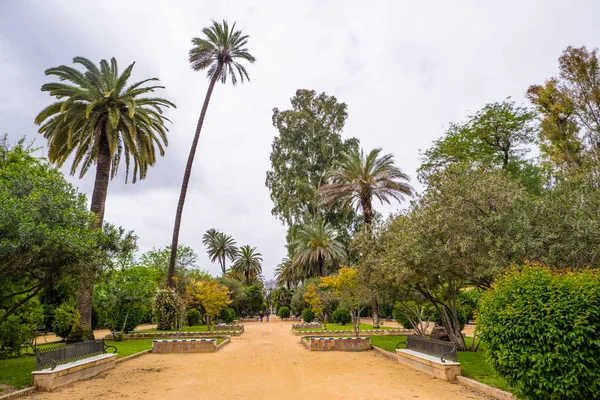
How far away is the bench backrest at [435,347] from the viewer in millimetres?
10700

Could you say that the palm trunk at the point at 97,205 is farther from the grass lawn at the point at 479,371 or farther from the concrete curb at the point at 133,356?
the grass lawn at the point at 479,371

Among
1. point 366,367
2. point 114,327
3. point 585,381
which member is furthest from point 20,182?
point 114,327

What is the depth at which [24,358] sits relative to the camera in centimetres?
1474

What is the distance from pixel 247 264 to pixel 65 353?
54.2m

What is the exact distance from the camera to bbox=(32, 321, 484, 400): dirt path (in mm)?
8820

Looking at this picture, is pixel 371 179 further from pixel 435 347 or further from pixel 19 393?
pixel 19 393

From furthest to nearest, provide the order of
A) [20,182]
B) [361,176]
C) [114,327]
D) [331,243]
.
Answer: [331,243]
[361,176]
[114,327]
[20,182]

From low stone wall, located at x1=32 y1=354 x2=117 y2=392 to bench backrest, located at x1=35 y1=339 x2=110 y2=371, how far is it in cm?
16

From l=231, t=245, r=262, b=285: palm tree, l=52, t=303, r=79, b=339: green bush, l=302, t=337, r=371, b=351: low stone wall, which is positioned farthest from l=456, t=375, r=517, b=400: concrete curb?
l=231, t=245, r=262, b=285: palm tree

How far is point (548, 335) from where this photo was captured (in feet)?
20.6

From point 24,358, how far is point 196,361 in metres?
6.47

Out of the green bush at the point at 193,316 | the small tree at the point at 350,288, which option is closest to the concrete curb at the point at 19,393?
the small tree at the point at 350,288

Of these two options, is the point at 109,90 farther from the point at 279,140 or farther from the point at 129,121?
the point at 279,140

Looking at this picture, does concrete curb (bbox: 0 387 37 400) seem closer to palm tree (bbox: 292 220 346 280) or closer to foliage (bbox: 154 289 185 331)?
foliage (bbox: 154 289 185 331)
